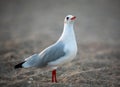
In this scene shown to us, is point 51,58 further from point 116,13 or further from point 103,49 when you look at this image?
point 116,13

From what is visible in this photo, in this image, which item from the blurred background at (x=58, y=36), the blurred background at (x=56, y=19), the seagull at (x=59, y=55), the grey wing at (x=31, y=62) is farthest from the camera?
the blurred background at (x=56, y=19)

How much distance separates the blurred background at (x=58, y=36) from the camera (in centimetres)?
816

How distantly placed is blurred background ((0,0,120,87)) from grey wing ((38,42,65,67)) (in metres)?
0.45

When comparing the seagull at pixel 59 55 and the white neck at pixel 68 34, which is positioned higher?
the white neck at pixel 68 34

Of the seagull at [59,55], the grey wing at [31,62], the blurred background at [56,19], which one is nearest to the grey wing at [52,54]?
the seagull at [59,55]

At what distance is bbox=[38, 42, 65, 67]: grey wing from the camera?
7.48 meters

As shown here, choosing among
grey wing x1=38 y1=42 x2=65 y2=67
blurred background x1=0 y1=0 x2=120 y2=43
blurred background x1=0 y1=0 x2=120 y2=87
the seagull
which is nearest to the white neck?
the seagull

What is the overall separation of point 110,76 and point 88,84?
106 cm

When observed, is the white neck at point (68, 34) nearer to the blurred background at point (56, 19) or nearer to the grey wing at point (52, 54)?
the grey wing at point (52, 54)

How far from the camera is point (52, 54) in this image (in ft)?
24.7

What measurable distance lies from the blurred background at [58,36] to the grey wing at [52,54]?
45cm

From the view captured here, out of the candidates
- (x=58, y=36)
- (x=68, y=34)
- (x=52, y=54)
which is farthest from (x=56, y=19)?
(x=52, y=54)

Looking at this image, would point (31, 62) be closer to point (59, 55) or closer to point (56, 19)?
point (59, 55)

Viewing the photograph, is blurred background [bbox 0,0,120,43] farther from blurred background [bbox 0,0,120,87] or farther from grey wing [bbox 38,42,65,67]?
grey wing [bbox 38,42,65,67]
